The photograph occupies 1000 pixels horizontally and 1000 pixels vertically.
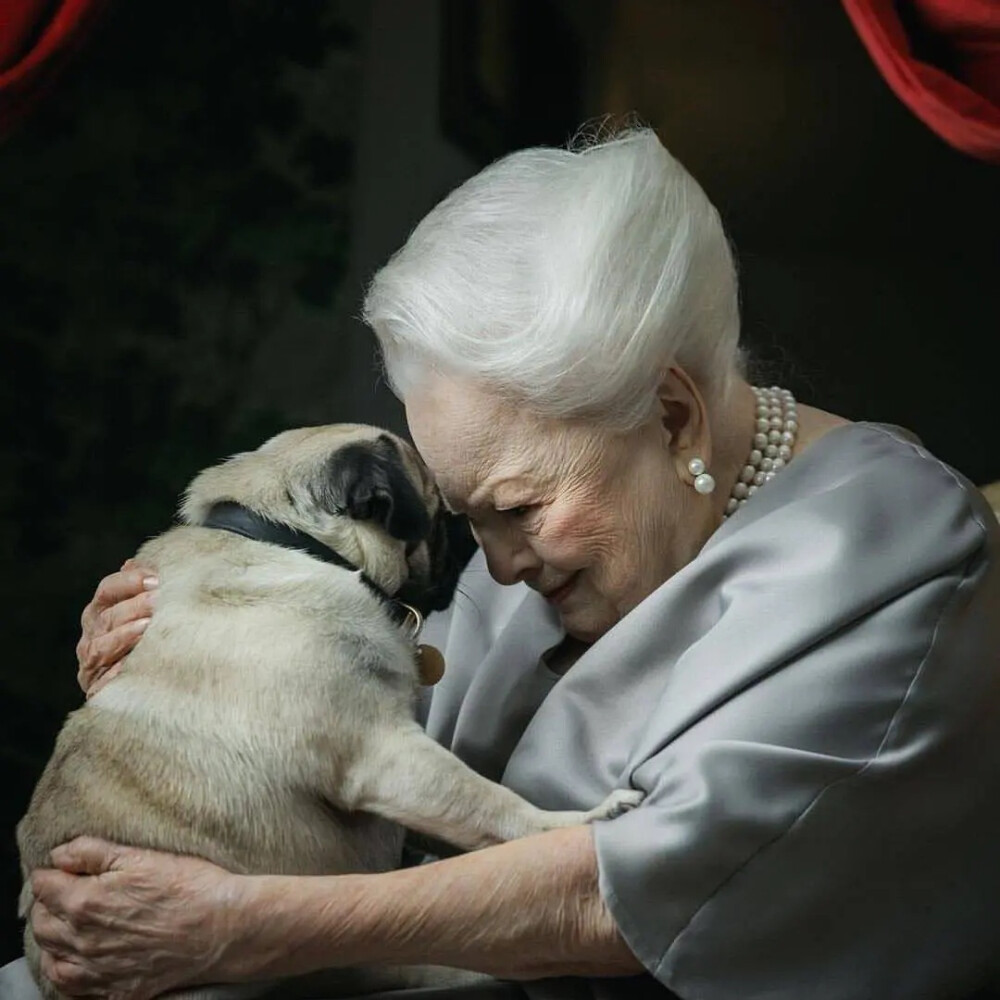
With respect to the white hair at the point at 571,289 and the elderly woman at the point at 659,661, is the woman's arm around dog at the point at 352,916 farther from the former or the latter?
the white hair at the point at 571,289

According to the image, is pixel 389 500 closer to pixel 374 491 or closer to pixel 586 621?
pixel 374 491

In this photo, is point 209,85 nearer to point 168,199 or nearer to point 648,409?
point 168,199

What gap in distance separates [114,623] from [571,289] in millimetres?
546

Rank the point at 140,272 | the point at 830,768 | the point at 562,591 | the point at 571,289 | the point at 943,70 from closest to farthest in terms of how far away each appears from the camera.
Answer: the point at 830,768, the point at 571,289, the point at 562,591, the point at 943,70, the point at 140,272

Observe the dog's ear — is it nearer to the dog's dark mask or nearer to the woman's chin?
the dog's dark mask

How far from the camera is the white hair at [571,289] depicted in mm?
1275

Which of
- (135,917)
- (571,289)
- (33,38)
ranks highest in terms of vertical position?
(33,38)

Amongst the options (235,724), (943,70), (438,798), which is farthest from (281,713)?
(943,70)

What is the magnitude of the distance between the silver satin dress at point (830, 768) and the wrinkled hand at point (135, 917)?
0.31 meters

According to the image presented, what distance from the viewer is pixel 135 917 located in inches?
46.5

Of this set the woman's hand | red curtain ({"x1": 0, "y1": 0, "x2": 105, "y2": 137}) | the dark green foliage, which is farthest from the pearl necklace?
red curtain ({"x1": 0, "y1": 0, "x2": 105, "y2": 137})

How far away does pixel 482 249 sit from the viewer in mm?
1318

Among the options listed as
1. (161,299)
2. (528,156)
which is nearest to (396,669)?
(528,156)

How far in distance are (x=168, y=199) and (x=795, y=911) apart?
3.98ft
